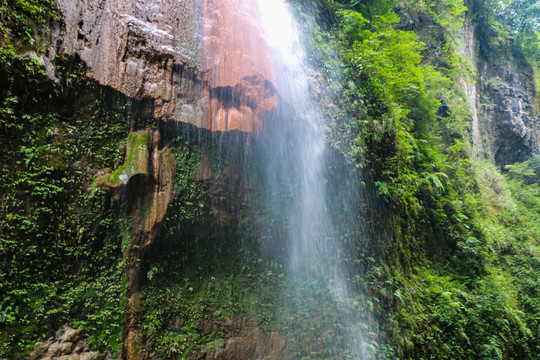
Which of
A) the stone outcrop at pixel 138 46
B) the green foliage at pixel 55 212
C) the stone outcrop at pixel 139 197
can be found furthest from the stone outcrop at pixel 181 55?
the stone outcrop at pixel 139 197

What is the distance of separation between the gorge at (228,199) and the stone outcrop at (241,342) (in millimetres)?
34

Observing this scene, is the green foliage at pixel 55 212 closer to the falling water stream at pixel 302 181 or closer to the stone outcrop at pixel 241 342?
the stone outcrop at pixel 241 342

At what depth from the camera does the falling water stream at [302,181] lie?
5.55m

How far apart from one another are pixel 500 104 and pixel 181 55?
18.6 m

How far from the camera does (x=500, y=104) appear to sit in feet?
50.7

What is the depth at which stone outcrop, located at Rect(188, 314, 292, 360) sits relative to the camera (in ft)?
15.8

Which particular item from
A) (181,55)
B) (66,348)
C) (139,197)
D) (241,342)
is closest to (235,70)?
(181,55)

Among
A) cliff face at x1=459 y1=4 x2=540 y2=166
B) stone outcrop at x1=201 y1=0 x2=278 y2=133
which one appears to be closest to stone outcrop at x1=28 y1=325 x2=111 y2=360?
stone outcrop at x1=201 y1=0 x2=278 y2=133

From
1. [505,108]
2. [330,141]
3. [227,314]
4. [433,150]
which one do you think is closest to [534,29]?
[505,108]

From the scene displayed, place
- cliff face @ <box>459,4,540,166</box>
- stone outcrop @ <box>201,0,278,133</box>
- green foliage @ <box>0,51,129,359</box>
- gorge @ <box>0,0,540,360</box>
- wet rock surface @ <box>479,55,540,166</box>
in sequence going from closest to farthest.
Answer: green foliage @ <box>0,51,129,359</box>
gorge @ <box>0,0,540,360</box>
stone outcrop @ <box>201,0,278,133</box>
cliff face @ <box>459,4,540,166</box>
wet rock surface @ <box>479,55,540,166</box>

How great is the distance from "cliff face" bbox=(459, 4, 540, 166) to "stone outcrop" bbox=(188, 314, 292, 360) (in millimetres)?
15299

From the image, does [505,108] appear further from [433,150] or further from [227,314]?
[227,314]

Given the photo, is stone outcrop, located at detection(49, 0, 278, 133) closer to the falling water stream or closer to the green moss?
the green moss

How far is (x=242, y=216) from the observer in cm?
555
